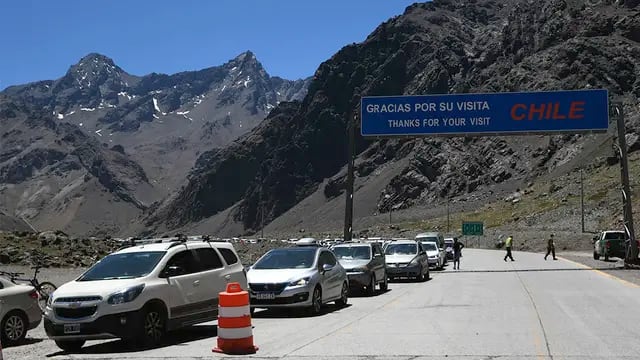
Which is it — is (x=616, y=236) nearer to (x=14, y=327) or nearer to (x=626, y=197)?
(x=626, y=197)

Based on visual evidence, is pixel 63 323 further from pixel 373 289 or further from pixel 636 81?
pixel 636 81

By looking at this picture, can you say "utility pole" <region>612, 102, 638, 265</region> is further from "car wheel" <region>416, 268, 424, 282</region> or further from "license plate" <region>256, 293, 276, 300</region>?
"license plate" <region>256, 293, 276, 300</region>

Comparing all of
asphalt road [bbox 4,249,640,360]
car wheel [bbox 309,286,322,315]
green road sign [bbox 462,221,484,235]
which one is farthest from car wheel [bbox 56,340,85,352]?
green road sign [bbox 462,221,484,235]

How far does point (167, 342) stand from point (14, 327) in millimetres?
2606

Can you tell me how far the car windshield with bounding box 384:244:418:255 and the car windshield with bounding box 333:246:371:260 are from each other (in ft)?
20.4

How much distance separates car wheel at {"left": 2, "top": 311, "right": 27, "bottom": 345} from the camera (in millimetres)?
12688

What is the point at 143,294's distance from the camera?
1195cm

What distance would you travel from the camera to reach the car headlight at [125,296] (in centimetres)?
1162

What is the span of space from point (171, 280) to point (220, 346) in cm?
195

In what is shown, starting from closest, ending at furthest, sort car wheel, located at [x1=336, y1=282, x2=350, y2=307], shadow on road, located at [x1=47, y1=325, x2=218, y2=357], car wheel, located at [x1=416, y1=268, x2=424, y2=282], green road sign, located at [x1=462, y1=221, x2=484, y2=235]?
shadow on road, located at [x1=47, y1=325, x2=218, y2=357] < car wheel, located at [x1=336, y1=282, x2=350, y2=307] < car wheel, located at [x1=416, y1=268, x2=424, y2=282] < green road sign, located at [x1=462, y1=221, x2=484, y2=235]

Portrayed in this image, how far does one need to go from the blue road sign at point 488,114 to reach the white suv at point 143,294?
78.3 feet

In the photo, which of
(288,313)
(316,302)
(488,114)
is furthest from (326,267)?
(488,114)

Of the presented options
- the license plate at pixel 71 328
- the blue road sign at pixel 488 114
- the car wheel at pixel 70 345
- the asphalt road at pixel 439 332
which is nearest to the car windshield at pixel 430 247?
the blue road sign at pixel 488 114

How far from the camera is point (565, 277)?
95.9 feet
